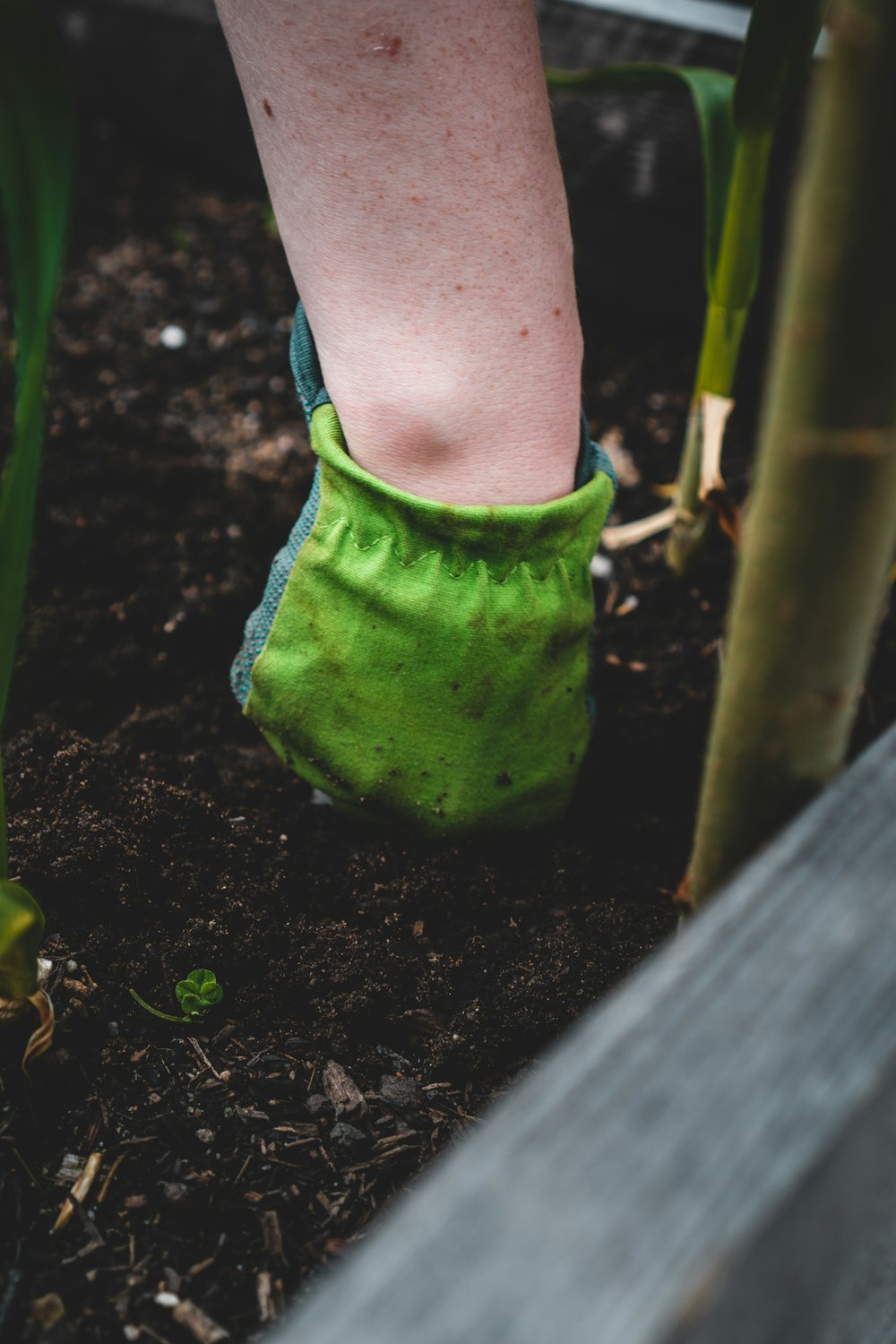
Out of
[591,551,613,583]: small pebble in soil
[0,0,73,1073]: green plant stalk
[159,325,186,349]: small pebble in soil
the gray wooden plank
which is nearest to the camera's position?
the gray wooden plank

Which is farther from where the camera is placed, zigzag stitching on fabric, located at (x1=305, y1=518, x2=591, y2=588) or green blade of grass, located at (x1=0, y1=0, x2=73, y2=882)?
zigzag stitching on fabric, located at (x1=305, y1=518, x2=591, y2=588)

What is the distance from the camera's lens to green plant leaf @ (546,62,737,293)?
893mm

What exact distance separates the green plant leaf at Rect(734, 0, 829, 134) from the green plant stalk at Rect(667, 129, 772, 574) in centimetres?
4

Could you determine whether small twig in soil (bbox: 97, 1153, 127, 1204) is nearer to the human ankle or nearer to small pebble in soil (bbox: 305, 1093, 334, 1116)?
small pebble in soil (bbox: 305, 1093, 334, 1116)

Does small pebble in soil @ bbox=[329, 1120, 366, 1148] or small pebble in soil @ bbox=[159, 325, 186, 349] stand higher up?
small pebble in soil @ bbox=[159, 325, 186, 349]

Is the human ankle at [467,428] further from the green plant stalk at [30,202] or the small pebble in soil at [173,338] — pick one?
the small pebble in soil at [173,338]

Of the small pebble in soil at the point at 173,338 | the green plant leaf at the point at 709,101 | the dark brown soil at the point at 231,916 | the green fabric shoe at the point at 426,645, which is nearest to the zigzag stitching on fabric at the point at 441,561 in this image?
the green fabric shoe at the point at 426,645

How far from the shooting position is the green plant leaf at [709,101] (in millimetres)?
893

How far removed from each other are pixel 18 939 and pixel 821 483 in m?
0.46

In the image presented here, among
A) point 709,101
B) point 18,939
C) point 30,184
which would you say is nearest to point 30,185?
point 30,184

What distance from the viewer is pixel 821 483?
374mm

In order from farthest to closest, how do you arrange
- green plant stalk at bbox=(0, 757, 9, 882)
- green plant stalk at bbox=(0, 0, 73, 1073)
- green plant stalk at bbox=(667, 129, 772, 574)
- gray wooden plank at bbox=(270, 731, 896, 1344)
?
green plant stalk at bbox=(667, 129, 772, 574)
green plant stalk at bbox=(0, 757, 9, 882)
green plant stalk at bbox=(0, 0, 73, 1073)
gray wooden plank at bbox=(270, 731, 896, 1344)

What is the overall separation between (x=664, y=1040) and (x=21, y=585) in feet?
1.27

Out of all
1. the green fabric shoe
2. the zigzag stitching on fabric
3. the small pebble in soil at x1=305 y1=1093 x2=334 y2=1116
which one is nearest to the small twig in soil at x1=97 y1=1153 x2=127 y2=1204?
the small pebble in soil at x1=305 y1=1093 x2=334 y2=1116
